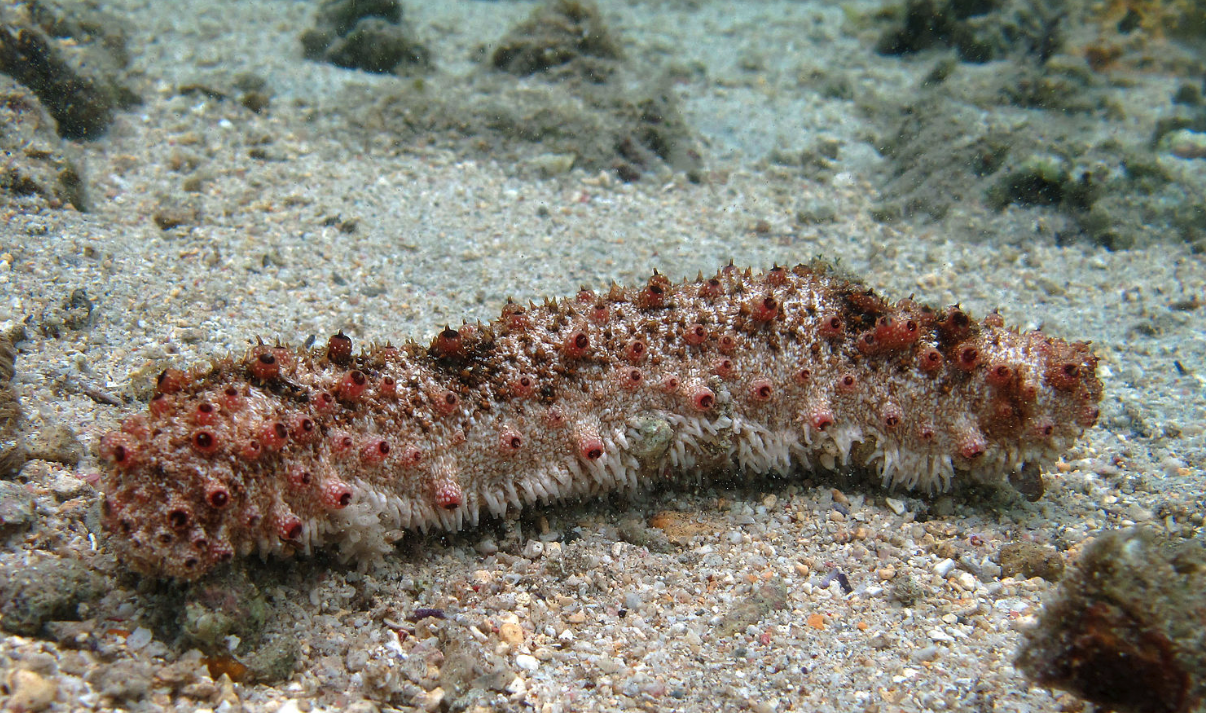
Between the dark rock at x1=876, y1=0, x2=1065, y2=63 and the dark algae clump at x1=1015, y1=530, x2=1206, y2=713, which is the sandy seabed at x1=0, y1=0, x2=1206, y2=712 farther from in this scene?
the dark rock at x1=876, y1=0, x2=1065, y2=63

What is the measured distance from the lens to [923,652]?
2.63 meters

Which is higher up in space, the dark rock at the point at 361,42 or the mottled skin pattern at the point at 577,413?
the dark rock at the point at 361,42

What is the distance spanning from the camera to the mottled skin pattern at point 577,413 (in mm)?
2461

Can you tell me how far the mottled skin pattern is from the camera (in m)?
2.46

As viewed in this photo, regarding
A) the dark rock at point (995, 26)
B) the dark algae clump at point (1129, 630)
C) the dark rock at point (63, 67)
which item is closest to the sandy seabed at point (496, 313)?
the dark rock at point (63, 67)

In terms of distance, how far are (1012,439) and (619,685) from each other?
2267 millimetres

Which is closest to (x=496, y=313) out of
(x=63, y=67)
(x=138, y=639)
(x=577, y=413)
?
(x=577, y=413)

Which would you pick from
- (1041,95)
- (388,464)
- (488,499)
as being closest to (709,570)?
(488,499)

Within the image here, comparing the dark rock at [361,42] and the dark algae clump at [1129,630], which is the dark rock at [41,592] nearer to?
the dark algae clump at [1129,630]

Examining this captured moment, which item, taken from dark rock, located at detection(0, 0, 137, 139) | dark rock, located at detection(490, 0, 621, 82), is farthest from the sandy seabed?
dark rock, located at detection(490, 0, 621, 82)

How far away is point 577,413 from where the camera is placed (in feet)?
10.1

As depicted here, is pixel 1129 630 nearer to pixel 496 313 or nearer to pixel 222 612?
pixel 222 612

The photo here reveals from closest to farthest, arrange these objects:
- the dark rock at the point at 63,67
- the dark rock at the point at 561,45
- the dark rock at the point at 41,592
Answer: the dark rock at the point at 41,592 < the dark rock at the point at 63,67 < the dark rock at the point at 561,45

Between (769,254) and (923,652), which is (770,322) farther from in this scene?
(769,254)
